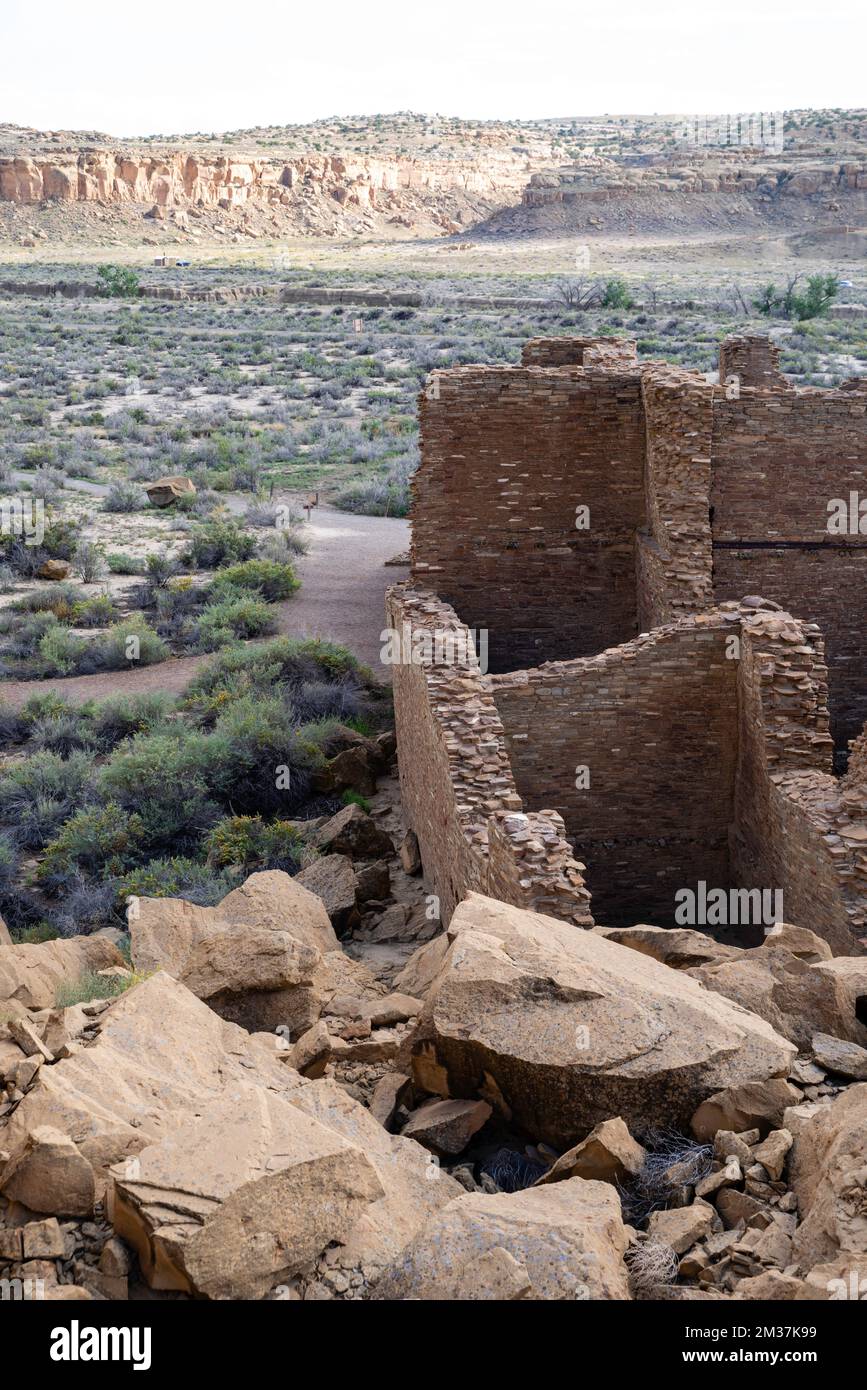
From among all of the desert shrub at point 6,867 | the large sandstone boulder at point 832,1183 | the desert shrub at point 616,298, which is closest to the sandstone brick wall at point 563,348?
the desert shrub at point 6,867

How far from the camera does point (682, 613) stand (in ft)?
40.1

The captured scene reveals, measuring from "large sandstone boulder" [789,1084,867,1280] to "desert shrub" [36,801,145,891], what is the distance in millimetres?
8546

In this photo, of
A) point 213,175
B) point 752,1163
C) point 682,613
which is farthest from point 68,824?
point 213,175

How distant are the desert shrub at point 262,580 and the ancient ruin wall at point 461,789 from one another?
7400 mm

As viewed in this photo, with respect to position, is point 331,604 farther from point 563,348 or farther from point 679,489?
point 679,489

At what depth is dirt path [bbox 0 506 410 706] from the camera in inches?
676

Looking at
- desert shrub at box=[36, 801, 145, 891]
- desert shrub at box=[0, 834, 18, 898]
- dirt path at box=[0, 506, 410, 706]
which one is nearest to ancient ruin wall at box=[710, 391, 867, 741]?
dirt path at box=[0, 506, 410, 706]

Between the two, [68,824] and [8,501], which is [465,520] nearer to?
[68,824]

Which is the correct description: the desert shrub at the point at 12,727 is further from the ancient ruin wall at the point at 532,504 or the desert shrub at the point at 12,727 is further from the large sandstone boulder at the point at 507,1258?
the large sandstone boulder at the point at 507,1258

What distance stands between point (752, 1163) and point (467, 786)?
422 centimetres

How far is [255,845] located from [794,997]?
7.12 m

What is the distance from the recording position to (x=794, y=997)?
6387mm

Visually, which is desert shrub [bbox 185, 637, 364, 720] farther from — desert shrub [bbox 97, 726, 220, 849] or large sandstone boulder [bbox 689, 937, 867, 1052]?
large sandstone boulder [bbox 689, 937, 867, 1052]

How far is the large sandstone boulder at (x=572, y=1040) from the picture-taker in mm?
5484
